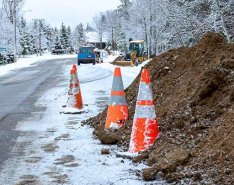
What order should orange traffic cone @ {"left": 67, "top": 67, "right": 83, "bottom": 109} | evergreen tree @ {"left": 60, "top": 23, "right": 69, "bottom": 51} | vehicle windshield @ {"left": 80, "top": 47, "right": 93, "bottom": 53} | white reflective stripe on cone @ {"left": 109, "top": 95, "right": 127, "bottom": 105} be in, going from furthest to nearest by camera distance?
evergreen tree @ {"left": 60, "top": 23, "right": 69, "bottom": 51}, vehicle windshield @ {"left": 80, "top": 47, "right": 93, "bottom": 53}, orange traffic cone @ {"left": 67, "top": 67, "right": 83, "bottom": 109}, white reflective stripe on cone @ {"left": 109, "top": 95, "right": 127, "bottom": 105}

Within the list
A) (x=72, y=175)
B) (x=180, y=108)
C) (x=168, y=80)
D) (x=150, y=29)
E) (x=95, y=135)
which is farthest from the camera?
(x=150, y=29)

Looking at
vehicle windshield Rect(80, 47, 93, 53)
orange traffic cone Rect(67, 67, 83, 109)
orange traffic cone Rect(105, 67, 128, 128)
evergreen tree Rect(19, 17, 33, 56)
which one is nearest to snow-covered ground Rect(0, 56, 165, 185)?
orange traffic cone Rect(105, 67, 128, 128)

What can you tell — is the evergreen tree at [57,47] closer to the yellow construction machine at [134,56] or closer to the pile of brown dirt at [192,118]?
the yellow construction machine at [134,56]

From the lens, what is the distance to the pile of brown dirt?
171 inches

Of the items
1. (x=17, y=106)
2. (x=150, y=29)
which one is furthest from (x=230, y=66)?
(x=150, y=29)

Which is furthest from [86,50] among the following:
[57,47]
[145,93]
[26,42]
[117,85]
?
[57,47]

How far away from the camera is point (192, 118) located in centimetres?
562

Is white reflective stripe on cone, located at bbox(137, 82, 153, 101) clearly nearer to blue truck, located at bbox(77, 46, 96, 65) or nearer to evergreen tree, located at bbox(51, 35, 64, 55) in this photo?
blue truck, located at bbox(77, 46, 96, 65)

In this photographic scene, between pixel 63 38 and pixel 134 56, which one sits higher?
pixel 63 38

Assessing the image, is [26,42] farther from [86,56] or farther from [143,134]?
[143,134]

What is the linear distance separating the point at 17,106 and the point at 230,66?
6.39 m

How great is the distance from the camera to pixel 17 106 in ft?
36.3

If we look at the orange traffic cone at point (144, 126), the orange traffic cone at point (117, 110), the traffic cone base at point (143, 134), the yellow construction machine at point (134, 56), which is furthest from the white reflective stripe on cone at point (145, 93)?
the yellow construction machine at point (134, 56)

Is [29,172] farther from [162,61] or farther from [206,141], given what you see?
[162,61]
